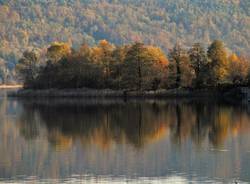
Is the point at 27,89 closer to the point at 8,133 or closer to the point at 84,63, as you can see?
the point at 84,63

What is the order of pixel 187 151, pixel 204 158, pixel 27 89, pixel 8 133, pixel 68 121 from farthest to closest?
pixel 27 89 < pixel 68 121 < pixel 8 133 < pixel 187 151 < pixel 204 158

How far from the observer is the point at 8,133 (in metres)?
48.1

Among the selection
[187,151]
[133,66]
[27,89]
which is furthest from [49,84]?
[187,151]

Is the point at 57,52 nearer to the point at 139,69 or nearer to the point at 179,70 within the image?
the point at 139,69

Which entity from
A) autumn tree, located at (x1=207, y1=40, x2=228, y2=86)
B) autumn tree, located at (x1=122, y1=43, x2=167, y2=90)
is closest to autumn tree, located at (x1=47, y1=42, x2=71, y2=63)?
autumn tree, located at (x1=122, y1=43, x2=167, y2=90)

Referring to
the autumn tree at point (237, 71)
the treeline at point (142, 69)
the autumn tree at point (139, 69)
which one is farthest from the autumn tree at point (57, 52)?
the autumn tree at point (237, 71)

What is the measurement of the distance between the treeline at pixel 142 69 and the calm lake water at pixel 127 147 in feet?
99.6

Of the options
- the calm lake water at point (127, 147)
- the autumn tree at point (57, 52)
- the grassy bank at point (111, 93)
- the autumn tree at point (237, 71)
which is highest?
the autumn tree at point (57, 52)

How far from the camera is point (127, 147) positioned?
38.3 meters

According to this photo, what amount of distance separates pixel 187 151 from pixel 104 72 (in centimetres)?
6747

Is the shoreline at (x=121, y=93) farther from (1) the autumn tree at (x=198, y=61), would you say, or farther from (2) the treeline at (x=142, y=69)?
(1) the autumn tree at (x=198, y=61)

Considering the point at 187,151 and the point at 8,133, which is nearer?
the point at 187,151

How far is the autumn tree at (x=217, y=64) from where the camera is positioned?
304ft

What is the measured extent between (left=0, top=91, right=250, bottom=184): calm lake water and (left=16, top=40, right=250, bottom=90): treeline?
3037 cm
